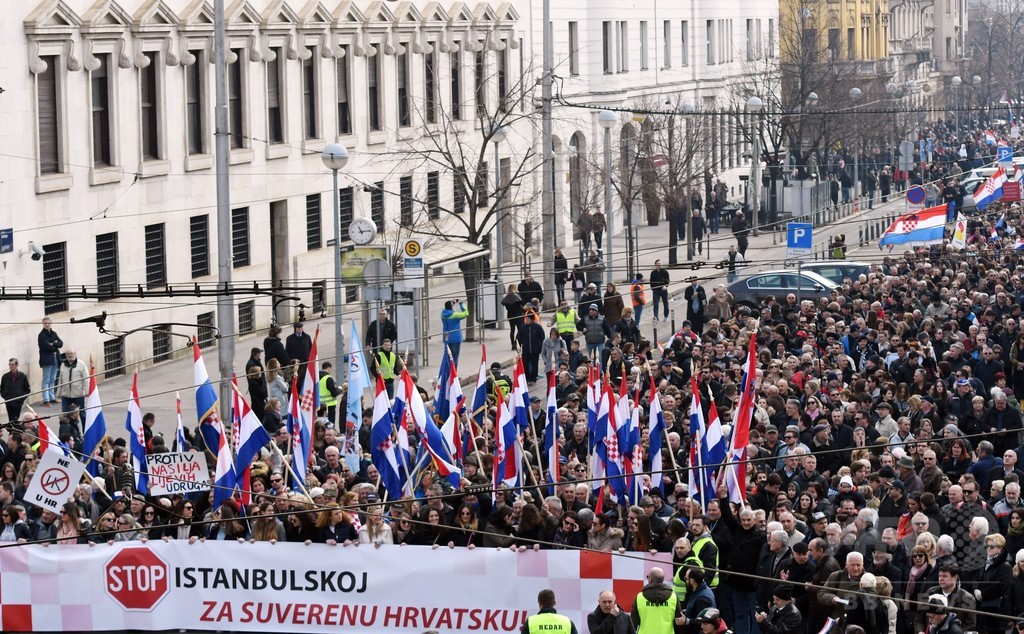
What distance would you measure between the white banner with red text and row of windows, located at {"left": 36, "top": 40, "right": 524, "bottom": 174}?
16.5 m

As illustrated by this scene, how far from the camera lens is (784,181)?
60281mm

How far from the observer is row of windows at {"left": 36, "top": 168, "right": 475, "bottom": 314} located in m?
33.4

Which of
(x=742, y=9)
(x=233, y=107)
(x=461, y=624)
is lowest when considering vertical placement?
(x=461, y=624)

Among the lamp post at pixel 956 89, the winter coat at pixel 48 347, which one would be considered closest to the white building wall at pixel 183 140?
the winter coat at pixel 48 347

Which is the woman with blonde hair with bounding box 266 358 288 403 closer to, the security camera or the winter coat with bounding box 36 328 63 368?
the winter coat with bounding box 36 328 63 368

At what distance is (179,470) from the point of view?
19672 mm

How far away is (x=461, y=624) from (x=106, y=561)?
10.6 feet

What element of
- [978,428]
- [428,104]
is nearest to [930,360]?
[978,428]

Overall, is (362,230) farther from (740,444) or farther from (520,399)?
(740,444)

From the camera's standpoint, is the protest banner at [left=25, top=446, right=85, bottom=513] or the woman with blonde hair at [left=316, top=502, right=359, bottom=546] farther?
the protest banner at [left=25, top=446, right=85, bottom=513]

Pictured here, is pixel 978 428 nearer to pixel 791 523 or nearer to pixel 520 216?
pixel 791 523

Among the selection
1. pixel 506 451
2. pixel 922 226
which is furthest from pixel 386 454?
pixel 922 226

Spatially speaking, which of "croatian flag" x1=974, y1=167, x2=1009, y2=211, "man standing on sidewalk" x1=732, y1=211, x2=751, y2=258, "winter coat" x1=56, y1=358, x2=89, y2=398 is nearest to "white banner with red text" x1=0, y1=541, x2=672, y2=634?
"winter coat" x1=56, y1=358, x2=89, y2=398

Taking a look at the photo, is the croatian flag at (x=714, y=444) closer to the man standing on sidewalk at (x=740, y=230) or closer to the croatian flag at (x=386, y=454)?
the croatian flag at (x=386, y=454)
